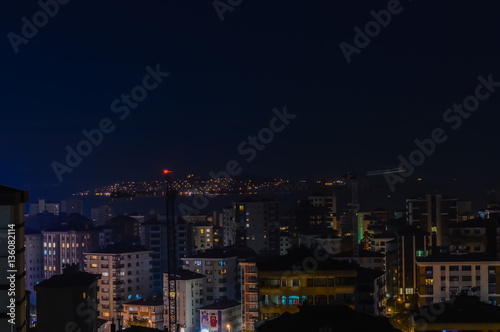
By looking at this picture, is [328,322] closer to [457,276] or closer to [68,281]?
[68,281]

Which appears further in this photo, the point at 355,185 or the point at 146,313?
the point at 355,185

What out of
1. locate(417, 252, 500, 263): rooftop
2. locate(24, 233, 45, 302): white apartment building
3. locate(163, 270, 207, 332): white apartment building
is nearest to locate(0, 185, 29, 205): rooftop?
locate(417, 252, 500, 263): rooftop

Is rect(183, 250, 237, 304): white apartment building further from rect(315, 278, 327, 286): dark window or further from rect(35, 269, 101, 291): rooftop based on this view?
rect(315, 278, 327, 286): dark window

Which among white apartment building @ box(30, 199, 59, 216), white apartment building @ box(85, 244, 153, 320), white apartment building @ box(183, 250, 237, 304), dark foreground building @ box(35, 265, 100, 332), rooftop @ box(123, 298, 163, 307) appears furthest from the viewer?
white apartment building @ box(30, 199, 59, 216)

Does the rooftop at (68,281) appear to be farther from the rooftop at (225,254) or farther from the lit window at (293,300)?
the rooftop at (225,254)

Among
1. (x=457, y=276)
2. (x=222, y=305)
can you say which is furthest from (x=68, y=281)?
(x=457, y=276)

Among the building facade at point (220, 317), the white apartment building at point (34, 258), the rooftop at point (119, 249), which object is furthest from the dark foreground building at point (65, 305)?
the white apartment building at point (34, 258)

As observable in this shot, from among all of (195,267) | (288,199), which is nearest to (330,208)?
(288,199)
